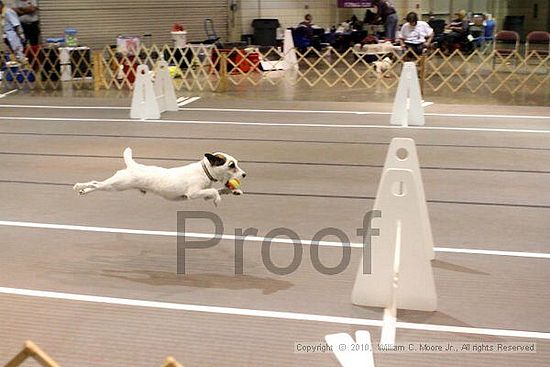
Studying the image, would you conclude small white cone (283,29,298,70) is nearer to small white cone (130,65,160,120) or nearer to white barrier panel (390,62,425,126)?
small white cone (130,65,160,120)

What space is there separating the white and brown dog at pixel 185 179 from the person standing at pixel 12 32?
31.9 feet

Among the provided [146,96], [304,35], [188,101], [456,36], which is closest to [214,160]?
[146,96]

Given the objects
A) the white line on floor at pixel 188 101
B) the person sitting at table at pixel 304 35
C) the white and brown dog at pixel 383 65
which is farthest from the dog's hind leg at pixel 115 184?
the person sitting at table at pixel 304 35

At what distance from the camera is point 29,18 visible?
14320 mm

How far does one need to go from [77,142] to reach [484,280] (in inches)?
216

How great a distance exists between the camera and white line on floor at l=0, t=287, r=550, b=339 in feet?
10.4

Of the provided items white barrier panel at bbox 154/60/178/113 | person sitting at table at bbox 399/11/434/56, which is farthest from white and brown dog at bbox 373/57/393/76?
white barrier panel at bbox 154/60/178/113

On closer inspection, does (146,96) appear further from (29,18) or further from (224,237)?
(29,18)

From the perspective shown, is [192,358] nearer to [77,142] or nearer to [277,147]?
[277,147]

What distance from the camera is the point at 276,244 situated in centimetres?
441

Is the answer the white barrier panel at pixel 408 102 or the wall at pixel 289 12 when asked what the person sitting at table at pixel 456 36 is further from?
the white barrier panel at pixel 408 102

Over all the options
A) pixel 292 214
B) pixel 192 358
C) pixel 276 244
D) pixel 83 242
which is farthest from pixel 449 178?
pixel 192 358

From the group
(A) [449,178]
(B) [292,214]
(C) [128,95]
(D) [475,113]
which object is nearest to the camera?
(B) [292,214]

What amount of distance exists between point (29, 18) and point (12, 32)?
1896 millimetres
